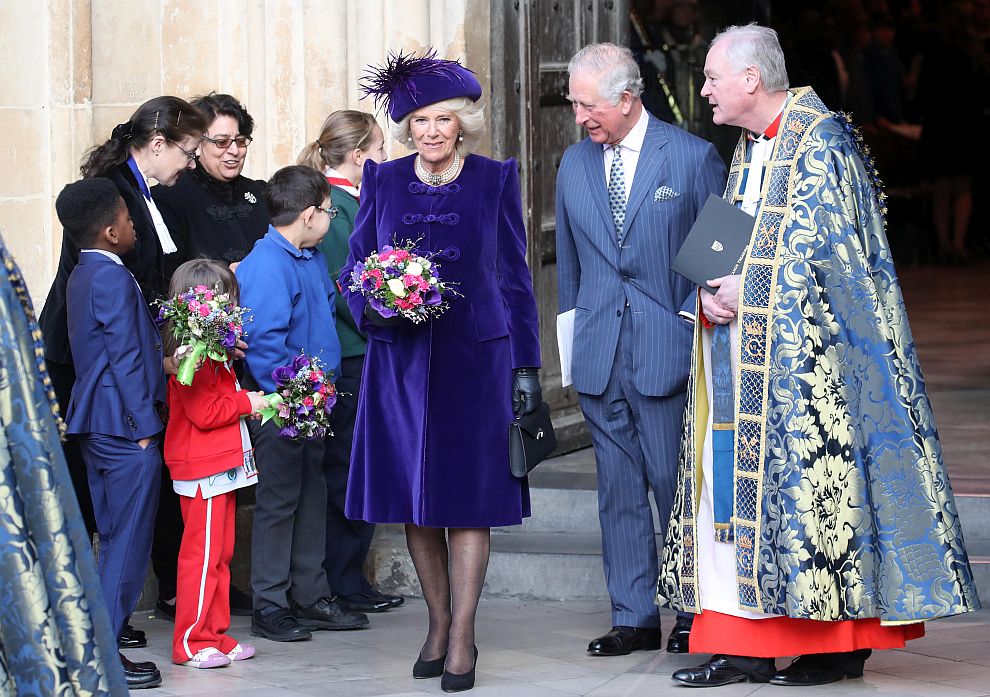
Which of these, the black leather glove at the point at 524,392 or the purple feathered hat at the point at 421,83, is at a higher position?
the purple feathered hat at the point at 421,83

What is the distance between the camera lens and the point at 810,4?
1736 centimetres

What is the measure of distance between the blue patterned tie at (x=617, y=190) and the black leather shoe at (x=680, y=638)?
128 centimetres

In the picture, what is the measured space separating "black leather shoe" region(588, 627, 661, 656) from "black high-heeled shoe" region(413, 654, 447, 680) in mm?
554

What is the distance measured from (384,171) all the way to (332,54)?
2038 millimetres

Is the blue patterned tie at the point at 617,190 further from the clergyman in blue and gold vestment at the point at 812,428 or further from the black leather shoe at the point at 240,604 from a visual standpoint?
the black leather shoe at the point at 240,604

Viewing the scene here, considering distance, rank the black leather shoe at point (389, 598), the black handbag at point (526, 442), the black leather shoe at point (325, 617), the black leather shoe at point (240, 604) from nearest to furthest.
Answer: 1. the black handbag at point (526, 442)
2. the black leather shoe at point (325, 617)
3. the black leather shoe at point (240, 604)
4. the black leather shoe at point (389, 598)

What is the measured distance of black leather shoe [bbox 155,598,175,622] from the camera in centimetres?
634

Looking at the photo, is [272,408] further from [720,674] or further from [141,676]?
[720,674]

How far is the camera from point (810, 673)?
5277mm

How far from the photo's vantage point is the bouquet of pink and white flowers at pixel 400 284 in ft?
16.8

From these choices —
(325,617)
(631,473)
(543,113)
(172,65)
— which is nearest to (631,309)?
(631,473)

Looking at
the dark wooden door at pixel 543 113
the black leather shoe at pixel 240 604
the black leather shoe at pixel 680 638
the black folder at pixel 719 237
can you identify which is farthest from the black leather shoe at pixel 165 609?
the black folder at pixel 719 237

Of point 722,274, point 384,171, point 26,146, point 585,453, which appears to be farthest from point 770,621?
point 26,146

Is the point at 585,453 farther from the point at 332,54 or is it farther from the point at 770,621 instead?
the point at 770,621
